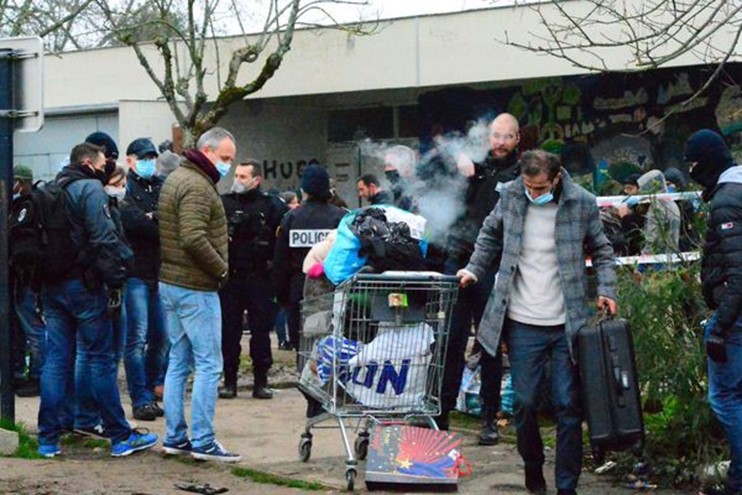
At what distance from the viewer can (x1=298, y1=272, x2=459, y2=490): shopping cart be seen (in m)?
8.18

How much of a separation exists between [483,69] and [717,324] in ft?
56.0

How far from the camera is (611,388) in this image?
7.38 m

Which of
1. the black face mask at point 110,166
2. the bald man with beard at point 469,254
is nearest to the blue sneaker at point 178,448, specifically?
the bald man with beard at point 469,254

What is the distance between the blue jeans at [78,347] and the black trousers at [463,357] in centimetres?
225

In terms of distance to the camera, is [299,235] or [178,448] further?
[299,235]

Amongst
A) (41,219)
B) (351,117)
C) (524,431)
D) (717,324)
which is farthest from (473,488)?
(351,117)

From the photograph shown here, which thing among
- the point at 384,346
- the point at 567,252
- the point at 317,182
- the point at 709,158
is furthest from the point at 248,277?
the point at 709,158

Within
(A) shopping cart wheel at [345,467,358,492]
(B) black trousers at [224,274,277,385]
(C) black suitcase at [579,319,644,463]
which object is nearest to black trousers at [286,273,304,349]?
(B) black trousers at [224,274,277,385]

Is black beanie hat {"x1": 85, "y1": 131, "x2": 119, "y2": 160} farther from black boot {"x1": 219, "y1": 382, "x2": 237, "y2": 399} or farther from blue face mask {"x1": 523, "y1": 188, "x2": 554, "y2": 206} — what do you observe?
blue face mask {"x1": 523, "y1": 188, "x2": 554, "y2": 206}

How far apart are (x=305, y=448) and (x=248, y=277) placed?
3.16 metres

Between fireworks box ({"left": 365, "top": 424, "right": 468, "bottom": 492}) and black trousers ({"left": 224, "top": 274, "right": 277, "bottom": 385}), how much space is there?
3777mm

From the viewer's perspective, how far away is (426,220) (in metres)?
9.67

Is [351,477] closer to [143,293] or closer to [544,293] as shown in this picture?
[544,293]

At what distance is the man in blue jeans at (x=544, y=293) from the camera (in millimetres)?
7680
